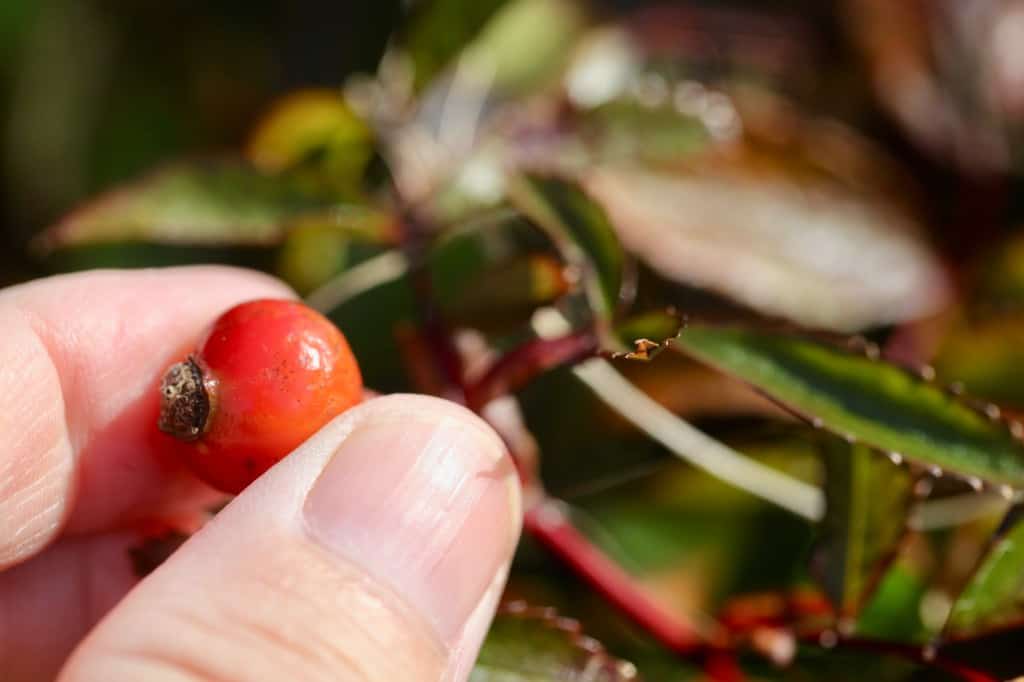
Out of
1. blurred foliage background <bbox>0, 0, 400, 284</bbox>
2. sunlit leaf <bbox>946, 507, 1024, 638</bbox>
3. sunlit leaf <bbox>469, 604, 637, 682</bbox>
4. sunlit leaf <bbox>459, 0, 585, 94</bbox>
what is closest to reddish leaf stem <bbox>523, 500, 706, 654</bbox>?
sunlit leaf <bbox>469, 604, 637, 682</bbox>

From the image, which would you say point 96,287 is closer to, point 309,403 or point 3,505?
point 3,505

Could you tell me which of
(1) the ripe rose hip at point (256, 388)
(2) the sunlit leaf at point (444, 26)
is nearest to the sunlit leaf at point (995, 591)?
(1) the ripe rose hip at point (256, 388)

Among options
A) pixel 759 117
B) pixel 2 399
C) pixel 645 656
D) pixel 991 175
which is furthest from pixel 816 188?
pixel 2 399

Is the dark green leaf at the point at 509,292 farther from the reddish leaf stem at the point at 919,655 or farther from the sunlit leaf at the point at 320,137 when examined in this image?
the reddish leaf stem at the point at 919,655

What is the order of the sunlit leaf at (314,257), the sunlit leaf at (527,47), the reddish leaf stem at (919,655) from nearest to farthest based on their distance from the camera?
the reddish leaf stem at (919,655) → the sunlit leaf at (314,257) → the sunlit leaf at (527,47)

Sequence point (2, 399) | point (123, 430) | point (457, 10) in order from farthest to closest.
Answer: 1. point (457, 10)
2. point (123, 430)
3. point (2, 399)

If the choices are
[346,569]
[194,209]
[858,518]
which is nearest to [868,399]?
[858,518]
